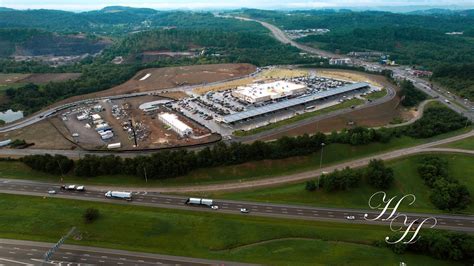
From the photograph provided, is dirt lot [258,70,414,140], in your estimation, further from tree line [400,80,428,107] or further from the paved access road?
the paved access road

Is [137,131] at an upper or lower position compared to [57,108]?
lower

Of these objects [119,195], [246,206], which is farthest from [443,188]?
[119,195]

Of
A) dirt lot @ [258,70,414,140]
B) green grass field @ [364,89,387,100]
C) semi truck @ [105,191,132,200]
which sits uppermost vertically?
green grass field @ [364,89,387,100]

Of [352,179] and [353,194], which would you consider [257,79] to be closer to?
[352,179]

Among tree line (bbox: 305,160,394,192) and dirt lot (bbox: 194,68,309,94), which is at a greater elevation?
dirt lot (bbox: 194,68,309,94)

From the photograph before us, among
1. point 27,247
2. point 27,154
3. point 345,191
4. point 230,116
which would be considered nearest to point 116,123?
point 27,154

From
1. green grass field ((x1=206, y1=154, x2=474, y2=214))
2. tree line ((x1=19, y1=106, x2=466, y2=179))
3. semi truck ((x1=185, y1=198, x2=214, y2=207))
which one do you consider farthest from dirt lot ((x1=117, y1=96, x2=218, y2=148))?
green grass field ((x1=206, y1=154, x2=474, y2=214))
